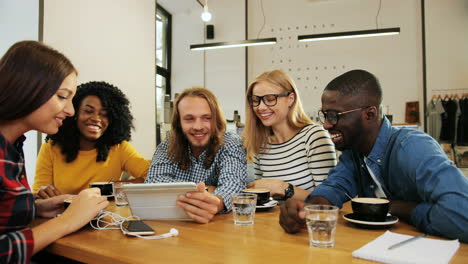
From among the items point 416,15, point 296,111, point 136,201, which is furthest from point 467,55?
point 136,201

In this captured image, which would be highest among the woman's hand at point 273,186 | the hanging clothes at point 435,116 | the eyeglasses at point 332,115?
the hanging clothes at point 435,116

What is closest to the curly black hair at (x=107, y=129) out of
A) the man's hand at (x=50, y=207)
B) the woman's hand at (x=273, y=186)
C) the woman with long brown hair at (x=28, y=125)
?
the man's hand at (x=50, y=207)

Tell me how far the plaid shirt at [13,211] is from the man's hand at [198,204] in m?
0.45

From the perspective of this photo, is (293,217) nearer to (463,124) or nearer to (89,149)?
(89,149)

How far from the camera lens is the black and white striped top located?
1.77m

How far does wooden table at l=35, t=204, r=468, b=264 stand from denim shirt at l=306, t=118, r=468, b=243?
74 millimetres

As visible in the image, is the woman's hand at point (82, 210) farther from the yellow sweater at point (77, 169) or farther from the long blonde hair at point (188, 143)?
the yellow sweater at point (77, 169)

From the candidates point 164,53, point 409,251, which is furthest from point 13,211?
point 164,53

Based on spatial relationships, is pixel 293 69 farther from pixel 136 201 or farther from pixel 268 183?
pixel 136 201

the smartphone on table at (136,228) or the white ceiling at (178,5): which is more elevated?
the white ceiling at (178,5)

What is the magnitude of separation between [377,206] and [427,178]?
0.17 meters

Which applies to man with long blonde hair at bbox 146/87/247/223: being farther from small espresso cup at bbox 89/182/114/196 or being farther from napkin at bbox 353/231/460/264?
napkin at bbox 353/231/460/264

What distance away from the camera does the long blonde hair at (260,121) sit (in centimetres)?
196

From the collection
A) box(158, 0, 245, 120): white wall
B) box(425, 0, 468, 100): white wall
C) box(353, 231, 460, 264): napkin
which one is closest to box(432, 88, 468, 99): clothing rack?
box(425, 0, 468, 100): white wall
